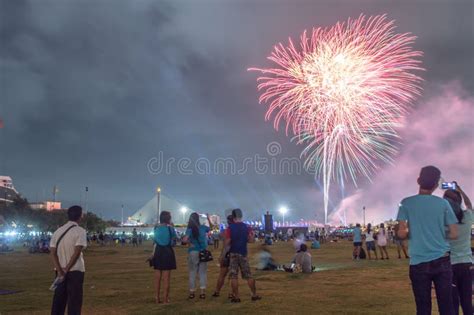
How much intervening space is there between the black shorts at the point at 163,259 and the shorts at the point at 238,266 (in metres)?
1.28

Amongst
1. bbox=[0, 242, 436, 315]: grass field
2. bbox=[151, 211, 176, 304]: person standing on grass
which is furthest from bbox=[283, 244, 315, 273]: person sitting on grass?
bbox=[151, 211, 176, 304]: person standing on grass

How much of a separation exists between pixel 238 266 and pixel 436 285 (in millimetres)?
5729

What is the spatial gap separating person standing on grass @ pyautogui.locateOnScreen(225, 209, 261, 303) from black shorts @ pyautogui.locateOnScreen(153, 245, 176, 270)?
1266mm

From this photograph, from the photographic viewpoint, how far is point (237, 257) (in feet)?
33.8

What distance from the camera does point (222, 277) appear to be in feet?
36.2

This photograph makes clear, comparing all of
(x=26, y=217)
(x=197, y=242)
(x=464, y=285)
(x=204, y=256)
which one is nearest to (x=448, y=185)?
(x=464, y=285)

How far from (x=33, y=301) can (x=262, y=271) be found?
27.7 ft

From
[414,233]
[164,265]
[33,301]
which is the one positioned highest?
[414,233]

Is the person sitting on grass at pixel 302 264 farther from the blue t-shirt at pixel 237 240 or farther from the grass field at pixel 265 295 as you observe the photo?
the blue t-shirt at pixel 237 240

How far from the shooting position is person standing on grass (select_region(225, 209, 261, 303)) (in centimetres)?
1016

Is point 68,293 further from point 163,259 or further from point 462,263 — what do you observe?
point 462,263

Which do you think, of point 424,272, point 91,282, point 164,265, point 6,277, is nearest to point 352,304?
point 164,265

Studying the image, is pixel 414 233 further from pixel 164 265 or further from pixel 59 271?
pixel 164 265

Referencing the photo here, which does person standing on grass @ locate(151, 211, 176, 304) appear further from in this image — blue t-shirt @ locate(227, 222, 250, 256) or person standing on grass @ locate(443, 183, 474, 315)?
person standing on grass @ locate(443, 183, 474, 315)
